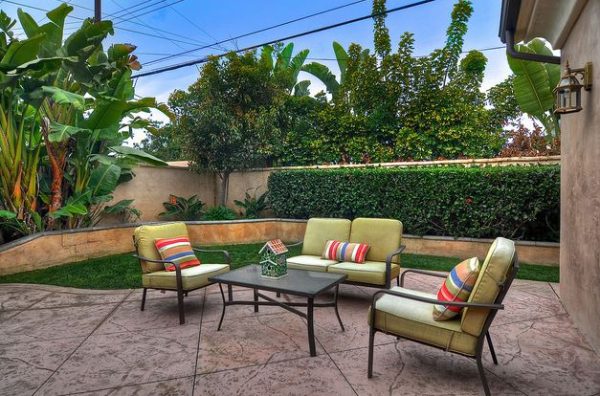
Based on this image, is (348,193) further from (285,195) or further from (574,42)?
(574,42)

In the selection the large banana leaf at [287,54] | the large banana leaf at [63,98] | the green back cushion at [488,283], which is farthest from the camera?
the large banana leaf at [287,54]

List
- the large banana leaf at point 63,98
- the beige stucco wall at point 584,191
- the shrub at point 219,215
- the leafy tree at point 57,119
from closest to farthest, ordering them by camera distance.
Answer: the beige stucco wall at point 584,191 < the large banana leaf at point 63,98 < the leafy tree at point 57,119 < the shrub at point 219,215

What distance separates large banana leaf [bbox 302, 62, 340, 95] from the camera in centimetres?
1274

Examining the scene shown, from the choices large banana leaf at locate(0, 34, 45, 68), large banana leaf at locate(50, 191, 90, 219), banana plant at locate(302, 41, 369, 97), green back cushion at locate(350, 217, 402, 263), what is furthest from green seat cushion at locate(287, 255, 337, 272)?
banana plant at locate(302, 41, 369, 97)

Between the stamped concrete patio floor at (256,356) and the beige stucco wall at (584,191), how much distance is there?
1.04ft

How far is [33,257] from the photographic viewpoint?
21.0 ft

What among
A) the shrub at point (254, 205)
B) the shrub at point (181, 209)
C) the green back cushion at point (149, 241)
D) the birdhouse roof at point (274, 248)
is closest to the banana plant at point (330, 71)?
the shrub at point (254, 205)

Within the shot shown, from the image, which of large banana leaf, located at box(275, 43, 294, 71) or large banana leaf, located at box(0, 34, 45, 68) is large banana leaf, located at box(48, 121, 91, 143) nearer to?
large banana leaf, located at box(0, 34, 45, 68)

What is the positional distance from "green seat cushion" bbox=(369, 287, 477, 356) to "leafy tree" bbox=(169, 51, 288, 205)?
→ 7.24 meters

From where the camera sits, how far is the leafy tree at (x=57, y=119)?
232 inches

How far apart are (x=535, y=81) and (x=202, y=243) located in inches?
320

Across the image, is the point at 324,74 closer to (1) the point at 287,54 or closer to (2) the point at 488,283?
(1) the point at 287,54

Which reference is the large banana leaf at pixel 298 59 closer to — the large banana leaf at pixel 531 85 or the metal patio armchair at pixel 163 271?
the large banana leaf at pixel 531 85

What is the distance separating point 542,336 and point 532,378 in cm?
95
